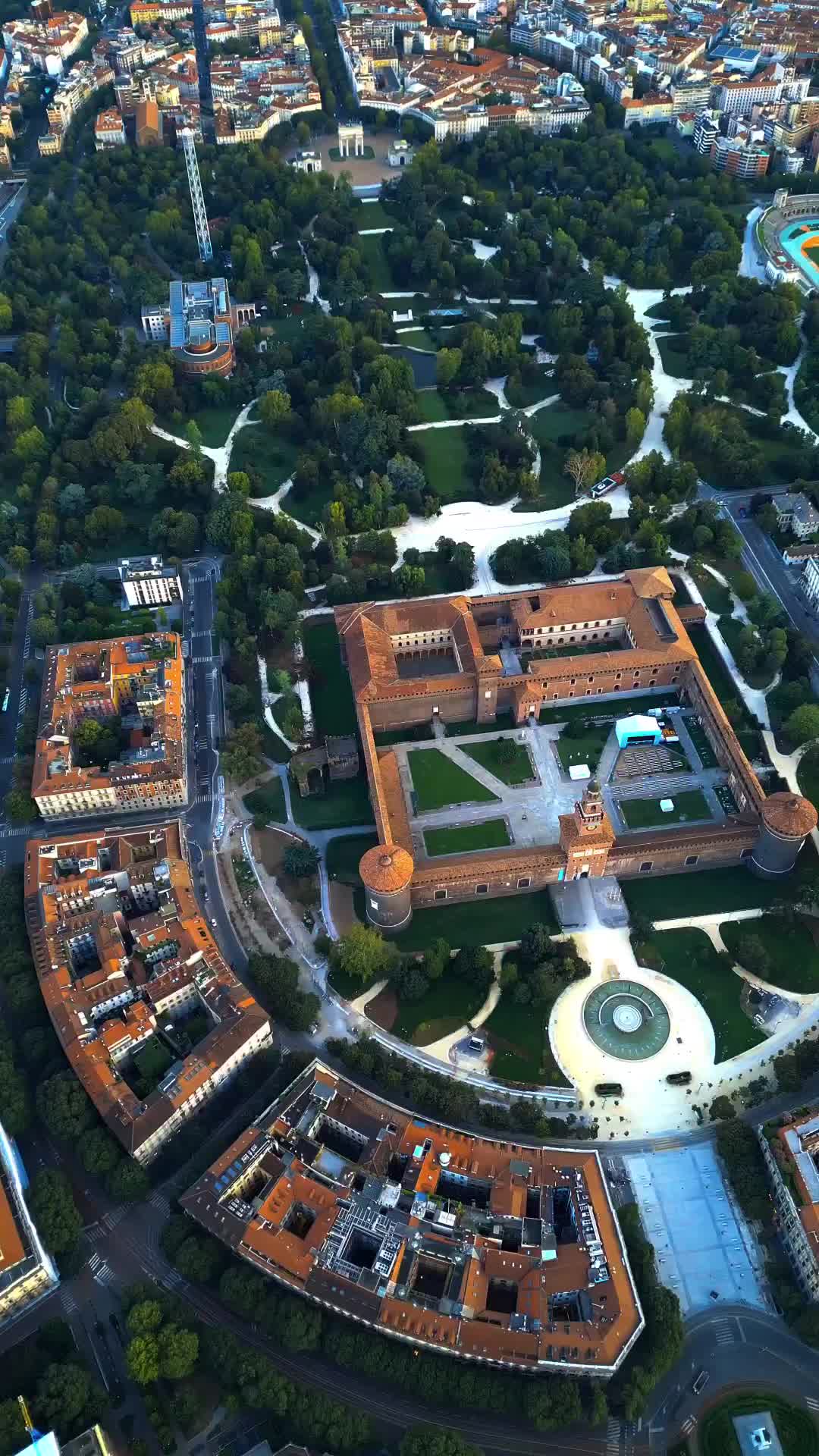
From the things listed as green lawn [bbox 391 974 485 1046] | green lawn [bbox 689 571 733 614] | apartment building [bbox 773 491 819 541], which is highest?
apartment building [bbox 773 491 819 541]

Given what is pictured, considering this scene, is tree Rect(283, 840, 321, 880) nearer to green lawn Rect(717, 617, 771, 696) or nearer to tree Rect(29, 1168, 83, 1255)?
tree Rect(29, 1168, 83, 1255)

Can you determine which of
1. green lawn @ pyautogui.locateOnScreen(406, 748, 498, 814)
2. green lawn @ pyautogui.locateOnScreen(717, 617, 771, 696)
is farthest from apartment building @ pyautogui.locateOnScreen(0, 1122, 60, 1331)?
green lawn @ pyautogui.locateOnScreen(717, 617, 771, 696)

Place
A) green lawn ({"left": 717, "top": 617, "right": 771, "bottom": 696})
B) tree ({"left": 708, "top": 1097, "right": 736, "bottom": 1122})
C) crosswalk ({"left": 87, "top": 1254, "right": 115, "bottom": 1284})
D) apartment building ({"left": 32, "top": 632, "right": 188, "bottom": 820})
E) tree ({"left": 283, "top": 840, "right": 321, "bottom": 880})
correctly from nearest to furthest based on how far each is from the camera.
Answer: crosswalk ({"left": 87, "top": 1254, "right": 115, "bottom": 1284}), tree ({"left": 708, "top": 1097, "right": 736, "bottom": 1122}), tree ({"left": 283, "top": 840, "right": 321, "bottom": 880}), apartment building ({"left": 32, "top": 632, "right": 188, "bottom": 820}), green lawn ({"left": 717, "top": 617, "right": 771, "bottom": 696})

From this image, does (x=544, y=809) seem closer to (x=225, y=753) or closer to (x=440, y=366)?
(x=225, y=753)

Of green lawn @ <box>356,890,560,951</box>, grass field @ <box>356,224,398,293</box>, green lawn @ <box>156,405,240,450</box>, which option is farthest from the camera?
grass field @ <box>356,224,398,293</box>

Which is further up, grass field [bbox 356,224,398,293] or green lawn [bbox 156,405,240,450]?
grass field [bbox 356,224,398,293]

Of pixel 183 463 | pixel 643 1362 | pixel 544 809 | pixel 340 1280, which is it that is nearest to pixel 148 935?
pixel 340 1280

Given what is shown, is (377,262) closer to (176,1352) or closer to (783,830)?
(783,830)
